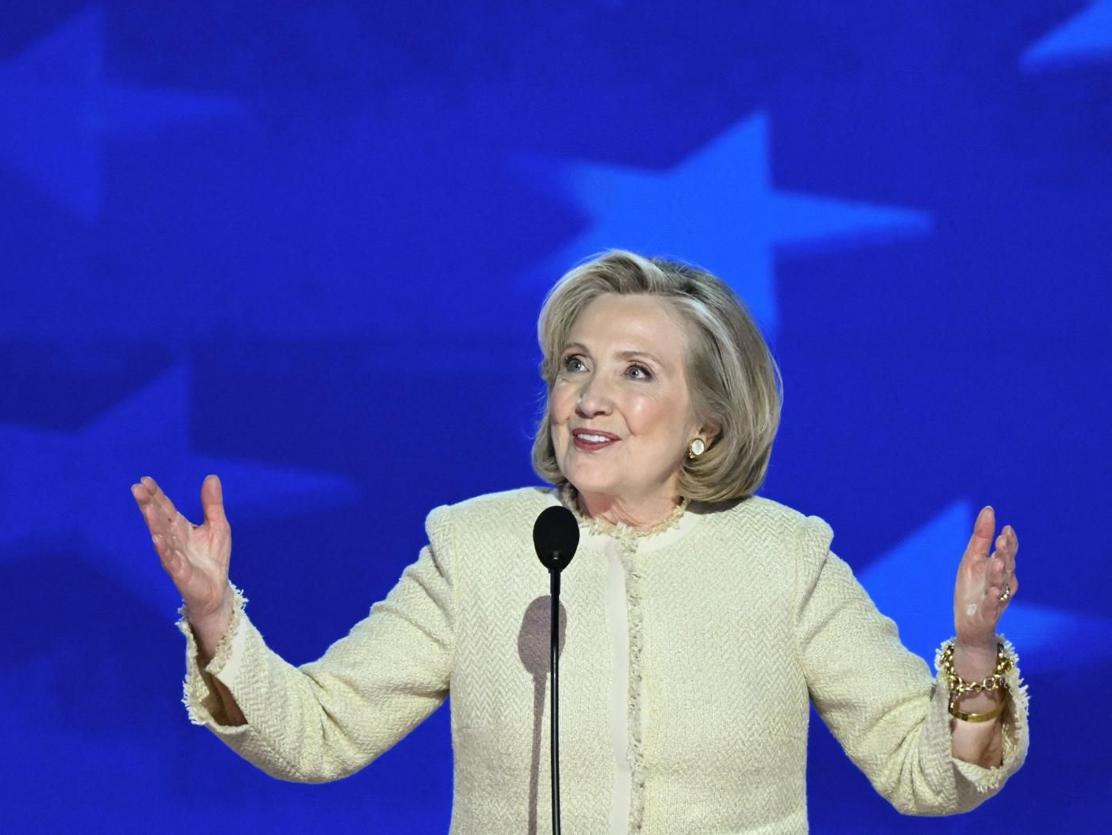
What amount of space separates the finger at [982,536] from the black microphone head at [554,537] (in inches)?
17.5

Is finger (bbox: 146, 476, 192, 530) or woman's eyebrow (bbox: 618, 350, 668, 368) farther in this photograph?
woman's eyebrow (bbox: 618, 350, 668, 368)

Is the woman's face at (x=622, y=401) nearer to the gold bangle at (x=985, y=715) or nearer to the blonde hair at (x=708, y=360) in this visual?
the blonde hair at (x=708, y=360)

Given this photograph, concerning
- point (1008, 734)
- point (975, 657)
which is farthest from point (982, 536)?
point (1008, 734)

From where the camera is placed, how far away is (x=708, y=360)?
2324 millimetres

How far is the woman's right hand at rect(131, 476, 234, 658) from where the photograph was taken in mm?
2016

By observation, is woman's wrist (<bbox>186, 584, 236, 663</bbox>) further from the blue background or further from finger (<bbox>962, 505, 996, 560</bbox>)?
the blue background

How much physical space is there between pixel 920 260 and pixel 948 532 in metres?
0.52

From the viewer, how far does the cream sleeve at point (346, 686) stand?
2100mm

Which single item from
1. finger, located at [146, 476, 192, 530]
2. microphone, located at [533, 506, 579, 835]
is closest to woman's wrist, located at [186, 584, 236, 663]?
finger, located at [146, 476, 192, 530]

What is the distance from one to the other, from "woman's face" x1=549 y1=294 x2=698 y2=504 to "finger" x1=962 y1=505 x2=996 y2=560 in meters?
0.47

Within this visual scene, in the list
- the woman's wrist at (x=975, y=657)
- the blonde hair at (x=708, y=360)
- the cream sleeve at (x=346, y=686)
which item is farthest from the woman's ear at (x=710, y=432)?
the woman's wrist at (x=975, y=657)

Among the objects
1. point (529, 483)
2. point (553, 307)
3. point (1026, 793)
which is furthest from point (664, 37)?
point (1026, 793)

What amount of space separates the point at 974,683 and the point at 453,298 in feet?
5.22

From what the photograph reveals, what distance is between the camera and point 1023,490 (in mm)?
3275
